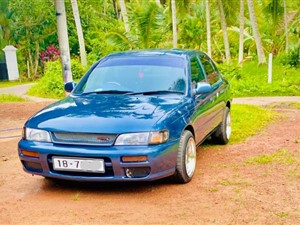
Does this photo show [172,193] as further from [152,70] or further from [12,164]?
[12,164]

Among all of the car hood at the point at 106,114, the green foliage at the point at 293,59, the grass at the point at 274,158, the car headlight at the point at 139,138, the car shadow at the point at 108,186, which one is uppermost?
the car hood at the point at 106,114

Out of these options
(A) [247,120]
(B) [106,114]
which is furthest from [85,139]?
(A) [247,120]

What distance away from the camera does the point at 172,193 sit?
15.5 feet

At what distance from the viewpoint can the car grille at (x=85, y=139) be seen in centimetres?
441

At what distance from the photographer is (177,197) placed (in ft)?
15.1

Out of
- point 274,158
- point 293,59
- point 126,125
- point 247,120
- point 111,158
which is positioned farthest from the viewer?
point 293,59

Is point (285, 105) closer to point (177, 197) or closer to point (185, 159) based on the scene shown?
point (185, 159)

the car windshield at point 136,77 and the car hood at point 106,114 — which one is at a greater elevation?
the car windshield at point 136,77

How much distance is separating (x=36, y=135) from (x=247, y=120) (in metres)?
5.73

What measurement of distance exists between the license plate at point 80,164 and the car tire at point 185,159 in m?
0.91

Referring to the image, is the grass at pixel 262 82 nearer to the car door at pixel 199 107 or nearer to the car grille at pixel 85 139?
the car door at pixel 199 107

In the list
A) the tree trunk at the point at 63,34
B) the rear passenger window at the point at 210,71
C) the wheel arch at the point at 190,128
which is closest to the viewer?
the wheel arch at the point at 190,128

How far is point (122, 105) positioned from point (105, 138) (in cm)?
69

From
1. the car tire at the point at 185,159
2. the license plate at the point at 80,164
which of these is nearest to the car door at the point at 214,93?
the car tire at the point at 185,159
